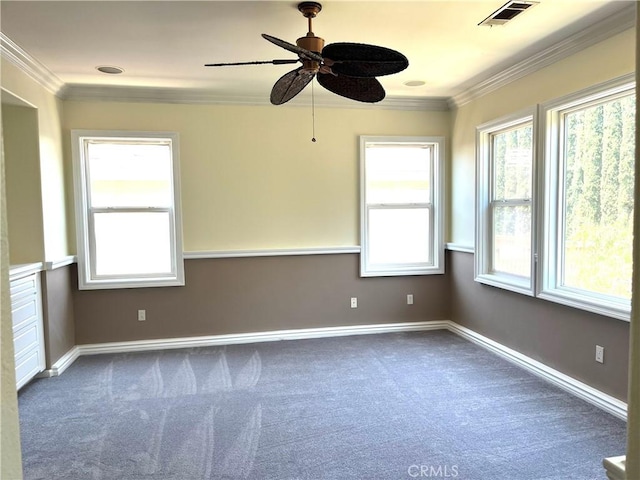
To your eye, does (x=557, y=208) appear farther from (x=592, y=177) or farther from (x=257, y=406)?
(x=257, y=406)

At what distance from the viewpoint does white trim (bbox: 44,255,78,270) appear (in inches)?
139

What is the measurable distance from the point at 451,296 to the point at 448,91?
225 cm

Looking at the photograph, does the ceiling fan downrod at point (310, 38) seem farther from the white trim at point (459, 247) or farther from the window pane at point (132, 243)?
the white trim at point (459, 247)

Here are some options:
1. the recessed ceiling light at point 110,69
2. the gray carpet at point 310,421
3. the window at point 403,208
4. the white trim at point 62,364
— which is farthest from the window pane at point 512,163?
the white trim at point 62,364

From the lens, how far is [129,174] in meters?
4.15

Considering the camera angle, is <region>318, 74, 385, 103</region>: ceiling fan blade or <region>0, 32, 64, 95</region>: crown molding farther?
<region>0, 32, 64, 95</region>: crown molding

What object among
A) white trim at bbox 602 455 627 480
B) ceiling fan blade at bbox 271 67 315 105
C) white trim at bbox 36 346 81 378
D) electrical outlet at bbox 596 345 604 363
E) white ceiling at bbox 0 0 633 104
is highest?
white ceiling at bbox 0 0 633 104

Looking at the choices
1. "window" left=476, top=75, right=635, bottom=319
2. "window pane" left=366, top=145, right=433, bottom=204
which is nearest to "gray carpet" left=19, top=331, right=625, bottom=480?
"window" left=476, top=75, right=635, bottom=319

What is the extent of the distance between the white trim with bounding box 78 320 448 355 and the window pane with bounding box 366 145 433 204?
141 centimetres

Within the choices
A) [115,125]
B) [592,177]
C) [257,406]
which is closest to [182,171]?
[115,125]

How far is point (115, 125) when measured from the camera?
13.3ft

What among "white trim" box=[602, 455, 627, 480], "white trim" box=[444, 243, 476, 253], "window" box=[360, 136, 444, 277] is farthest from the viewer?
"window" box=[360, 136, 444, 277]

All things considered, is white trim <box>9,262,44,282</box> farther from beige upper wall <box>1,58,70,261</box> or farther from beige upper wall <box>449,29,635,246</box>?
beige upper wall <box>449,29,635,246</box>

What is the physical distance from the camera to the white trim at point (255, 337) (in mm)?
4137
